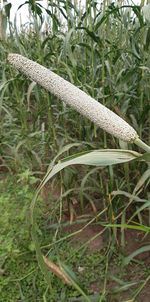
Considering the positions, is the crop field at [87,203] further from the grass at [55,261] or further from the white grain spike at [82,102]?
the white grain spike at [82,102]

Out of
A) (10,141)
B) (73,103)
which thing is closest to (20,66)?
(73,103)

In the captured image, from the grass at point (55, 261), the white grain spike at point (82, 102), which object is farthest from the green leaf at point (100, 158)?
the grass at point (55, 261)

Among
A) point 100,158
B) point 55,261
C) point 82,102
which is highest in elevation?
point 82,102

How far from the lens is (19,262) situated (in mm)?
1854

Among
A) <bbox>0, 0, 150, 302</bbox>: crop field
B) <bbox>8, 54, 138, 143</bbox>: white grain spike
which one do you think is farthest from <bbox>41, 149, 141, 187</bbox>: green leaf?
<bbox>0, 0, 150, 302</bbox>: crop field

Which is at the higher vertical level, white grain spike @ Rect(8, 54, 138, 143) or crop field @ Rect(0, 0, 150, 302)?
white grain spike @ Rect(8, 54, 138, 143)

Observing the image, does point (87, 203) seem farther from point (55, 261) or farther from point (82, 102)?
point (82, 102)

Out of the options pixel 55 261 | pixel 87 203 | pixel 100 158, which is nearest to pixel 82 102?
pixel 100 158

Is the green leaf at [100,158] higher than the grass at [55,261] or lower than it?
higher

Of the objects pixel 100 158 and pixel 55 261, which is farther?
pixel 55 261

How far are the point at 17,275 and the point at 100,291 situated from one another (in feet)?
1.28

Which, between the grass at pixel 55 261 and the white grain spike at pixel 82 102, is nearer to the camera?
the white grain spike at pixel 82 102

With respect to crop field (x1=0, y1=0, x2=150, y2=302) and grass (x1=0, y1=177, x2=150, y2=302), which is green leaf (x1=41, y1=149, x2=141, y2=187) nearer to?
crop field (x1=0, y1=0, x2=150, y2=302)

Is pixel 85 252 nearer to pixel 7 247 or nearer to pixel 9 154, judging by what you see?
pixel 7 247
